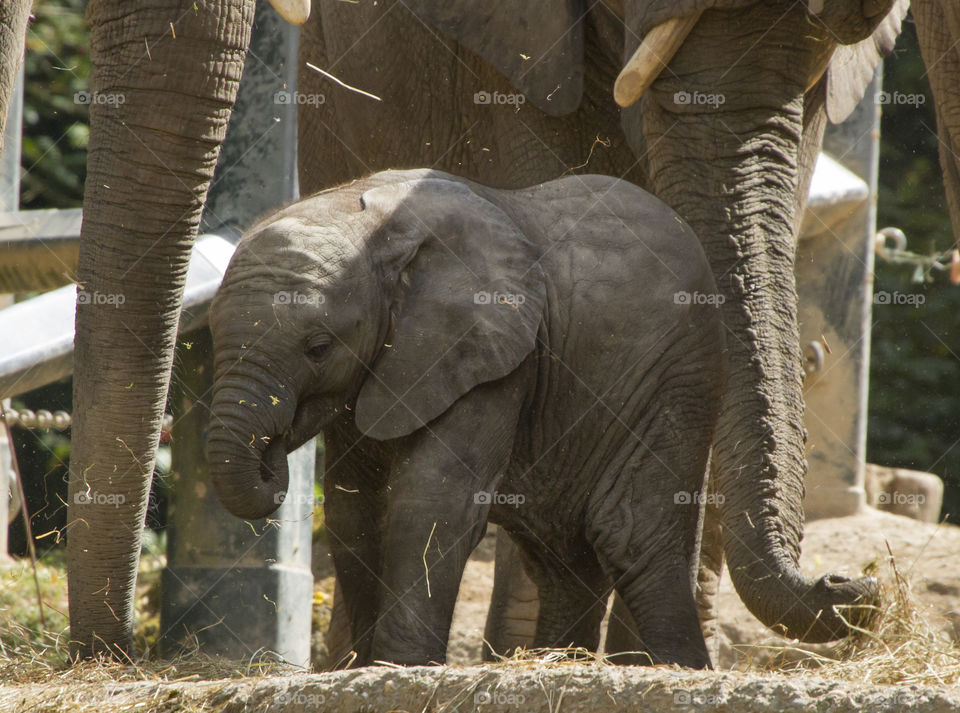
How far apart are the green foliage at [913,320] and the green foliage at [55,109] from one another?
4.98 metres

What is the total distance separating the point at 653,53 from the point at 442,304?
3.37 ft

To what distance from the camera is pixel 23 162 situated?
9570 mm

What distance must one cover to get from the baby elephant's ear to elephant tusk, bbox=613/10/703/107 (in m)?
0.72

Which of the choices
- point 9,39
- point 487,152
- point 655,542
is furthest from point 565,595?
point 9,39

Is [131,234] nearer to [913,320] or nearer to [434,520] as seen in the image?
[434,520]

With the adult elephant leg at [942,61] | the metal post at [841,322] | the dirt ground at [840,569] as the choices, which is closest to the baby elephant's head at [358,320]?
the adult elephant leg at [942,61]

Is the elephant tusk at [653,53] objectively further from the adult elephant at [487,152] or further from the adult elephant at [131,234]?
the adult elephant at [131,234]

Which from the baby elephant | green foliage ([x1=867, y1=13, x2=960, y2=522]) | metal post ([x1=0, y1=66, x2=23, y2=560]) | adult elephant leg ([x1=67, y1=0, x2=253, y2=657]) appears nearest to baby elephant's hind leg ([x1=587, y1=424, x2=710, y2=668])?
the baby elephant

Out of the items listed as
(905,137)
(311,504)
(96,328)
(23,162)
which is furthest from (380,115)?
(905,137)

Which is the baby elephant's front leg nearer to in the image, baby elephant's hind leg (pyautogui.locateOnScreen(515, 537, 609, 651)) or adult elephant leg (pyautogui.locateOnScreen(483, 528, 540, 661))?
baby elephant's hind leg (pyautogui.locateOnScreen(515, 537, 609, 651))

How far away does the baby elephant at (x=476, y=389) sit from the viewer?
3.53 meters

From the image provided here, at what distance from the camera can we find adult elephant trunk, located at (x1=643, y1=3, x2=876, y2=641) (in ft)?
12.6

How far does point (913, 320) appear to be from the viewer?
10.9 m

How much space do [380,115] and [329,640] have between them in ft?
6.56
